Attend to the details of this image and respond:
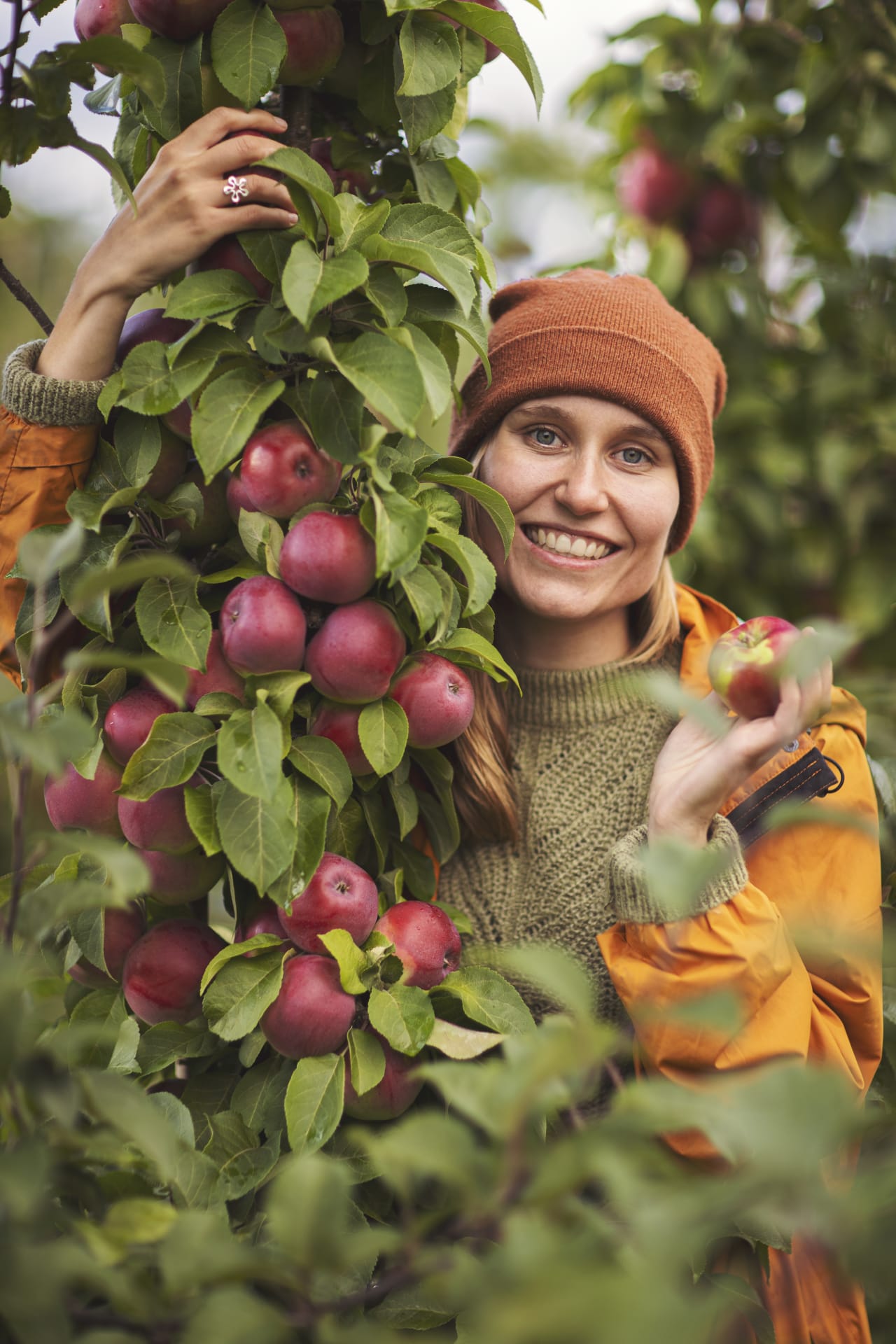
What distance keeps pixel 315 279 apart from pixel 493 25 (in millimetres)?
302

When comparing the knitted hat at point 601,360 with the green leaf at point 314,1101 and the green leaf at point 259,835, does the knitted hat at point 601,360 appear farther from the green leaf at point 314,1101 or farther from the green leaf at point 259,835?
the green leaf at point 314,1101

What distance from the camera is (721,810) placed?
1020mm

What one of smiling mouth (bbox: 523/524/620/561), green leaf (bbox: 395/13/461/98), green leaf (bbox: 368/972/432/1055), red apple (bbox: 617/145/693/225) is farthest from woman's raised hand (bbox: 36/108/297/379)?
red apple (bbox: 617/145/693/225)

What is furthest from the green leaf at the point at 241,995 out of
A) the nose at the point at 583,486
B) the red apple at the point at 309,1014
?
the nose at the point at 583,486

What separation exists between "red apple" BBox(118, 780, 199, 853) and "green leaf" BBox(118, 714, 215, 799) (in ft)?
0.09

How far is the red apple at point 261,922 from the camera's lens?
0.82m

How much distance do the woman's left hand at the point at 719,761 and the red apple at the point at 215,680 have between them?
1.27 feet

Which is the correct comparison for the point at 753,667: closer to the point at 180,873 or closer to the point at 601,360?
the point at 601,360

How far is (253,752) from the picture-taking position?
27.7 inches

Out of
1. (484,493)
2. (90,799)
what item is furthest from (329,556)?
(90,799)

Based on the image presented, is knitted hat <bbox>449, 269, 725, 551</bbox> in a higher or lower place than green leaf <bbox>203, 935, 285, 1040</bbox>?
higher

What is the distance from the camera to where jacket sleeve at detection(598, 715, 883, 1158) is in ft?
2.80

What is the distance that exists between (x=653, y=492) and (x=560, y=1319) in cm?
89

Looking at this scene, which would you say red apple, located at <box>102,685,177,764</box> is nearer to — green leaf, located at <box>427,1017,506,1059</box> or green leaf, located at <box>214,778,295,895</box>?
green leaf, located at <box>214,778,295,895</box>
